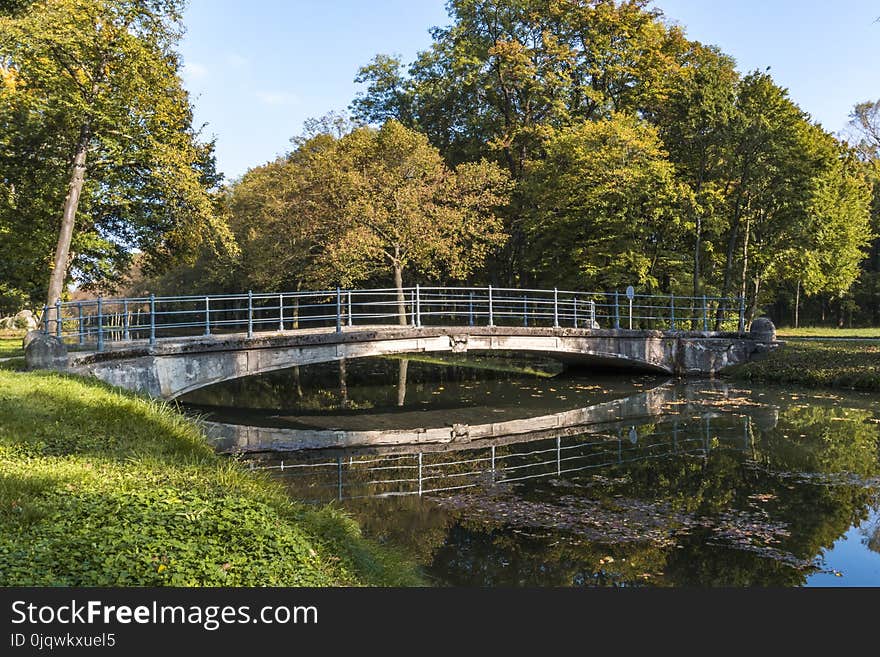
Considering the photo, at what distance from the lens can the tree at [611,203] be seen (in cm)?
2730

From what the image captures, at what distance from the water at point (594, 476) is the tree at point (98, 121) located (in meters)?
6.31

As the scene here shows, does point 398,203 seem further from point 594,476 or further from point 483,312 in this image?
point 594,476

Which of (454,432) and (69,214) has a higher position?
(69,214)

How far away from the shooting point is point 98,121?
1952 cm

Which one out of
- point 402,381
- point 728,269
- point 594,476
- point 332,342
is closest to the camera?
point 594,476

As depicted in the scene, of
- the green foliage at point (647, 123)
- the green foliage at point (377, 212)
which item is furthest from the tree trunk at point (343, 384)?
the green foliage at point (647, 123)

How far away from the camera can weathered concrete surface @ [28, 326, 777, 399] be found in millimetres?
14836


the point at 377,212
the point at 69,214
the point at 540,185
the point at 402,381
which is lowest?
the point at 402,381

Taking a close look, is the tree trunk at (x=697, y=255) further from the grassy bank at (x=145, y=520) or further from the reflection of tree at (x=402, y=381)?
the grassy bank at (x=145, y=520)

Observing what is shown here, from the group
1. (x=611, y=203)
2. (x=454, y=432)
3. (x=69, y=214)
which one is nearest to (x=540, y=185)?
(x=611, y=203)

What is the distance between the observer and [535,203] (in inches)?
1249

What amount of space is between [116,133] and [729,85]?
22596 millimetres

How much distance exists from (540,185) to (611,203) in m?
3.49

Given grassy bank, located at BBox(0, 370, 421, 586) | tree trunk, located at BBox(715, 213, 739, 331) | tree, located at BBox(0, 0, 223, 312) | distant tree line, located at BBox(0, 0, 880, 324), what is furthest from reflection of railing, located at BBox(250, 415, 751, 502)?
tree trunk, located at BBox(715, 213, 739, 331)
